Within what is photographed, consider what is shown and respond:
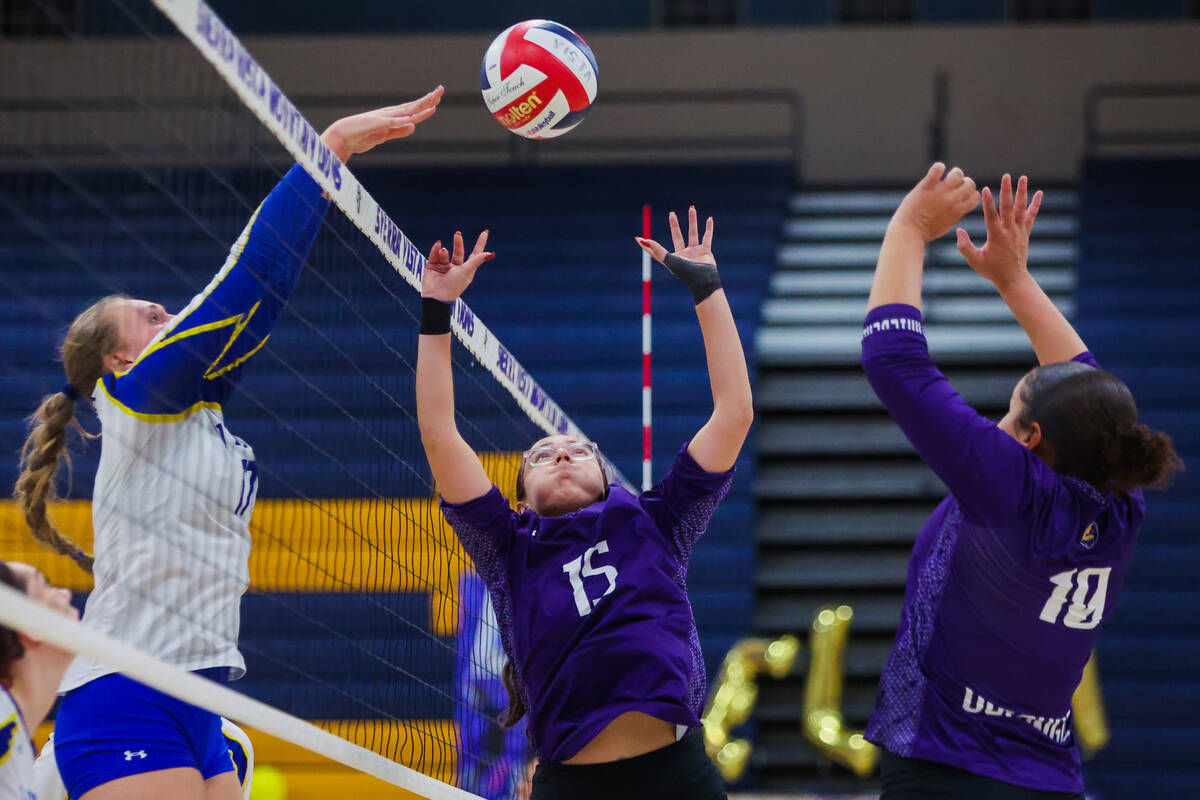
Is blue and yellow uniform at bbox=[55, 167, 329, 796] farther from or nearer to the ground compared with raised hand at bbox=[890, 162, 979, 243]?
nearer to the ground

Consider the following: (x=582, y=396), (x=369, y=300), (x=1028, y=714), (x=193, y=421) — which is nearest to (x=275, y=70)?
(x=369, y=300)

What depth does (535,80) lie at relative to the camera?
3.87 meters

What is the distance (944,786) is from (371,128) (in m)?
1.83

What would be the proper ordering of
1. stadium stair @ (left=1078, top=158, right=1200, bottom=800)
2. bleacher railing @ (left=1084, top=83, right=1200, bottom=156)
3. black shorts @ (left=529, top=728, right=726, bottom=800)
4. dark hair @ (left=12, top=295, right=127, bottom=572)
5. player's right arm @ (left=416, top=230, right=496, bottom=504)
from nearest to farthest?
black shorts @ (left=529, top=728, right=726, bottom=800)
player's right arm @ (left=416, top=230, right=496, bottom=504)
dark hair @ (left=12, top=295, right=127, bottom=572)
stadium stair @ (left=1078, top=158, right=1200, bottom=800)
bleacher railing @ (left=1084, top=83, right=1200, bottom=156)

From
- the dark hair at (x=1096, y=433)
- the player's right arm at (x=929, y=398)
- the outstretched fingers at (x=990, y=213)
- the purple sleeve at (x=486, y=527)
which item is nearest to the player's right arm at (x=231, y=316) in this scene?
the purple sleeve at (x=486, y=527)

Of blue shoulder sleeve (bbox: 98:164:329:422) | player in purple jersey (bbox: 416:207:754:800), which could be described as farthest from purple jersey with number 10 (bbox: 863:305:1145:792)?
blue shoulder sleeve (bbox: 98:164:329:422)

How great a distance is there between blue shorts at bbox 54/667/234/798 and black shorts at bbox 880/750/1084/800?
1.37 metres

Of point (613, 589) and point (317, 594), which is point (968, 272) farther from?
point (613, 589)

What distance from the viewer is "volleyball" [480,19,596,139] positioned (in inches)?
153

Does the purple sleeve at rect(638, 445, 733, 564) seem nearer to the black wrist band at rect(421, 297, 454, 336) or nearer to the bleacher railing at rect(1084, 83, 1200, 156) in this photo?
the black wrist band at rect(421, 297, 454, 336)

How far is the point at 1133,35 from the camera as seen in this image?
11.8 m

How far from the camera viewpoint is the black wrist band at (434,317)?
2871 millimetres

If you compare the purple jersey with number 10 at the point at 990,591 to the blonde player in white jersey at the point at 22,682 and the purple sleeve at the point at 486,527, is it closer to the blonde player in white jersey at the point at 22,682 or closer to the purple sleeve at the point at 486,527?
the purple sleeve at the point at 486,527

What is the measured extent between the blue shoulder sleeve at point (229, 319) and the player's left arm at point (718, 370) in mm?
727
